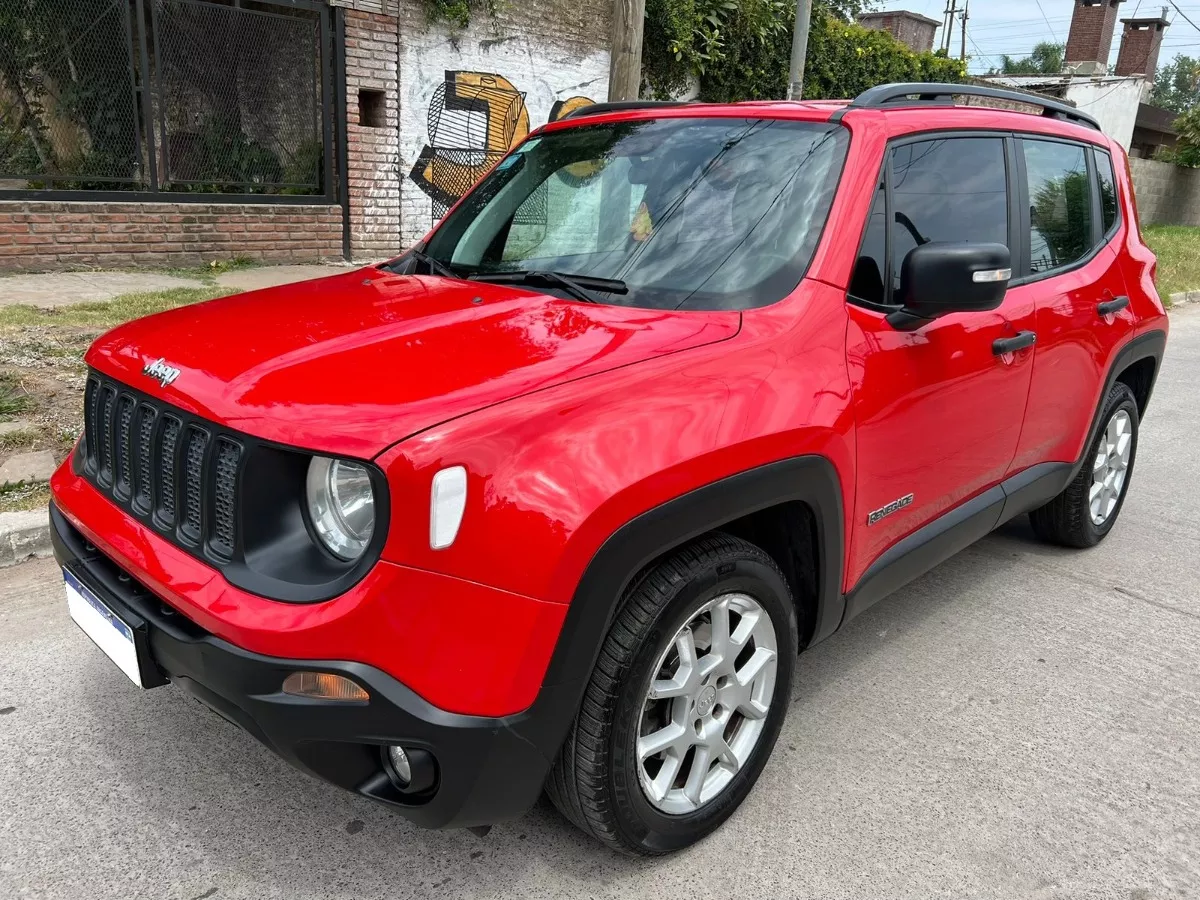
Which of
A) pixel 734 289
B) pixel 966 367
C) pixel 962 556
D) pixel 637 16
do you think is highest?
pixel 637 16

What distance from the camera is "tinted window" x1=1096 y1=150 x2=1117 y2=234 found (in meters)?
4.10

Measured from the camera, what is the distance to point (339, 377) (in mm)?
2074

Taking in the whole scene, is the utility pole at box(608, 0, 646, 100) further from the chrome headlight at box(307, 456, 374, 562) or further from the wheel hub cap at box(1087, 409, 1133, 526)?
the chrome headlight at box(307, 456, 374, 562)

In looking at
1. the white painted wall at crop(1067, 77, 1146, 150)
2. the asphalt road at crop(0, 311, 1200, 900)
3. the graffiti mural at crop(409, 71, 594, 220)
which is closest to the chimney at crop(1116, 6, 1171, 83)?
the white painted wall at crop(1067, 77, 1146, 150)

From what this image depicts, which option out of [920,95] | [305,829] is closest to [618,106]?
[920,95]

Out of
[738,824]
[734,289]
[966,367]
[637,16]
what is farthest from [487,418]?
[637,16]

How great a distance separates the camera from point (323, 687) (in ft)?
6.20

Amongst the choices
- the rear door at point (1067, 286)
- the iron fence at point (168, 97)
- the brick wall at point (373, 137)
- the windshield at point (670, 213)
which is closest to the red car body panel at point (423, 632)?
the windshield at point (670, 213)

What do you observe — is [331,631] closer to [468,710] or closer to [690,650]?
[468,710]

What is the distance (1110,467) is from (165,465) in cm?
406

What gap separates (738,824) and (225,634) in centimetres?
143

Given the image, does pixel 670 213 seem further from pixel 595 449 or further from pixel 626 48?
pixel 626 48

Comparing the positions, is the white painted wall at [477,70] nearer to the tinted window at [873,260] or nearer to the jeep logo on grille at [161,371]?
the tinted window at [873,260]

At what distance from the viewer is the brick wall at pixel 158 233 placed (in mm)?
8531
